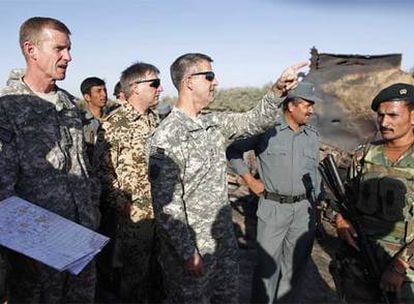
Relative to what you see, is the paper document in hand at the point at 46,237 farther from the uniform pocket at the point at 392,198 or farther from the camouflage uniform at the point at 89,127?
the camouflage uniform at the point at 89,127

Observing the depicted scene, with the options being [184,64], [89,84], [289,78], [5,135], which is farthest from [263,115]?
[89,84]

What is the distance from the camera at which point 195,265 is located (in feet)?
9.45

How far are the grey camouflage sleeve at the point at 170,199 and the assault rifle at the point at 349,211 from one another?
108 centimetres

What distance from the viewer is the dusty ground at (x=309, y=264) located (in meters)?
4.84

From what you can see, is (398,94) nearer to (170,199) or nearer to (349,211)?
(349,211)

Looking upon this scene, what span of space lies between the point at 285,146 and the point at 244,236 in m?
2.77

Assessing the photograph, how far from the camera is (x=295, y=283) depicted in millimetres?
4301

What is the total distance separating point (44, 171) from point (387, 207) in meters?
2.19

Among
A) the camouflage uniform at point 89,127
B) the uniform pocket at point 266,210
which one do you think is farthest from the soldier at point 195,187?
the camouflage uniform at point 89,127

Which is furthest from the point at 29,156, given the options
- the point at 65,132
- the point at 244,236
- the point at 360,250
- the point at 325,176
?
the point at 244,236

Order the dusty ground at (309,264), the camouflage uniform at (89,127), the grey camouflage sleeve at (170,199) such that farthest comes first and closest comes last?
the camouflage uniform at (89,127) → the dusty ground at (309,264) → the grey camouflage sleeve at (170,199)

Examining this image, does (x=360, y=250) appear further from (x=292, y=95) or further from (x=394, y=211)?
(x=292, y=95)

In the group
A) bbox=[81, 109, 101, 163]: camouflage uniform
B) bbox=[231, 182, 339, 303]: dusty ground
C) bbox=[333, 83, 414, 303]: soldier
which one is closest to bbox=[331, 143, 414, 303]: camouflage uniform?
bbox=[333, 83, 414, 303]: soldier

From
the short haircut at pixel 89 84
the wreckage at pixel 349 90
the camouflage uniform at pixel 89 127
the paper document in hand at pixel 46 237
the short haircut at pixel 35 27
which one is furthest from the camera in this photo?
the wreckage at pixel 349 90
